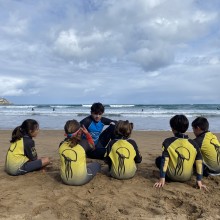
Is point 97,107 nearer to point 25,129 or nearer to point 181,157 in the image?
point 25,129

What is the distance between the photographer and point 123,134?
461cm

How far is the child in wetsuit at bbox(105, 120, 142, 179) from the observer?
4536 mm

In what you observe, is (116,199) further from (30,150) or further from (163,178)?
(30,150)

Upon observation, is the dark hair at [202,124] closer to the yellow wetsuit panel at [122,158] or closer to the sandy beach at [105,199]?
the sandy beach at [105,199]

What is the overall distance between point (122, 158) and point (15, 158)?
1861mm

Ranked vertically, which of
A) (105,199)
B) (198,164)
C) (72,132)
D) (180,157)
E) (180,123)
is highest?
(180,123)

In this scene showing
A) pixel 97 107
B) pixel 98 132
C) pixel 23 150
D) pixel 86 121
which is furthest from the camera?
pixel 98 132

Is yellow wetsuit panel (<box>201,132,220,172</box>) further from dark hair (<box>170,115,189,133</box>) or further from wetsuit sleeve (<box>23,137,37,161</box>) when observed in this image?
wetsuit sleeve (<box>23,137,37,161</box>)

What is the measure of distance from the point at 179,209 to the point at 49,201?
5.62ft

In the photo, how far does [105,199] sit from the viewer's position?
3.84 metres

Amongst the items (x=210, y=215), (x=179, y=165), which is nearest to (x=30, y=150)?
(x=179, y=165)

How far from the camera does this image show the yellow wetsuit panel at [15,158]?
4.79 meters

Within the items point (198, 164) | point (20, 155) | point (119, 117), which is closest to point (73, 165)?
point (20, 155)

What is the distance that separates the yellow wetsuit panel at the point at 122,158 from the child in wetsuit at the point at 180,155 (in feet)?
1.72
